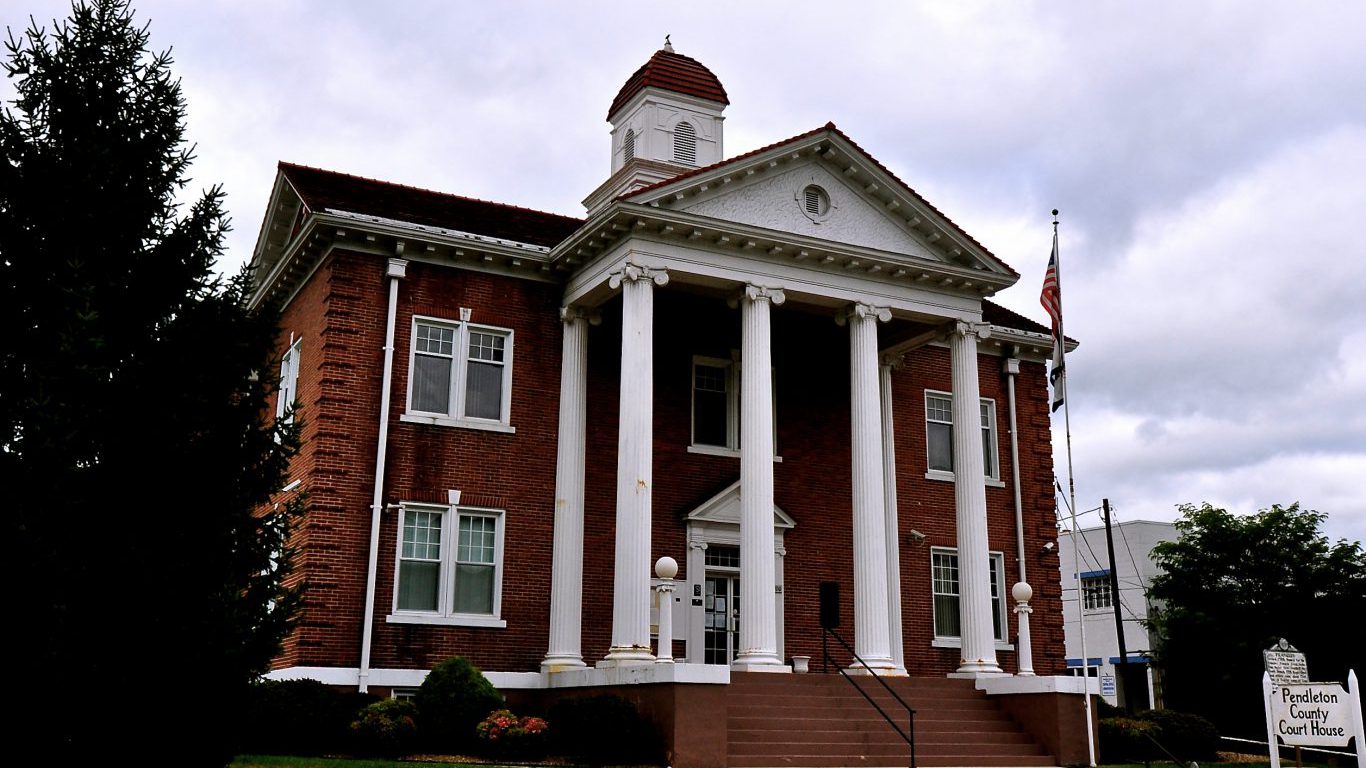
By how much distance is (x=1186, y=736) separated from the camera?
2528 centimetres

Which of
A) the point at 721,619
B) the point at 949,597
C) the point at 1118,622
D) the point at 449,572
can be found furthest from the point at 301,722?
the point at 1118,622

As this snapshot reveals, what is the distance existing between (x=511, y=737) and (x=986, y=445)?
1552 centimetres

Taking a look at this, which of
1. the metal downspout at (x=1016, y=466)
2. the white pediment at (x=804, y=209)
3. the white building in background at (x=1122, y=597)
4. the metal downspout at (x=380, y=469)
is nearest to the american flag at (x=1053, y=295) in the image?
the white pediment at (x=804, y=209)

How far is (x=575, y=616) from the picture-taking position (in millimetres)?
24484

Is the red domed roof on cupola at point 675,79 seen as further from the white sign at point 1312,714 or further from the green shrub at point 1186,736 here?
the white sign at point 1312,714

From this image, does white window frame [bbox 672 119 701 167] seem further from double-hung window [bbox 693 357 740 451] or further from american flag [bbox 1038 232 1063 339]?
american flag [bbox 1038 232 1063 339]

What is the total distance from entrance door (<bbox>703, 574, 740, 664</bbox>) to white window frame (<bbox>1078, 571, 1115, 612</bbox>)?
28902 millimetres

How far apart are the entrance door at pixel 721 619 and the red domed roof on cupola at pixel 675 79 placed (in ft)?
38.2

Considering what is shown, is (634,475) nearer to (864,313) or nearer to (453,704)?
(453,704)

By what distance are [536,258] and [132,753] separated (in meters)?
15.7

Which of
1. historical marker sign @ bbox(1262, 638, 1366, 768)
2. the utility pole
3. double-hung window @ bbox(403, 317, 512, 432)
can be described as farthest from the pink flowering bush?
the utility pole

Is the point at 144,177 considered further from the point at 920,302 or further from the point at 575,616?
the point at 920,302

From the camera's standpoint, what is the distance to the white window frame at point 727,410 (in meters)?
27.3

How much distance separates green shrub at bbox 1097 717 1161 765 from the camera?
961 inches
